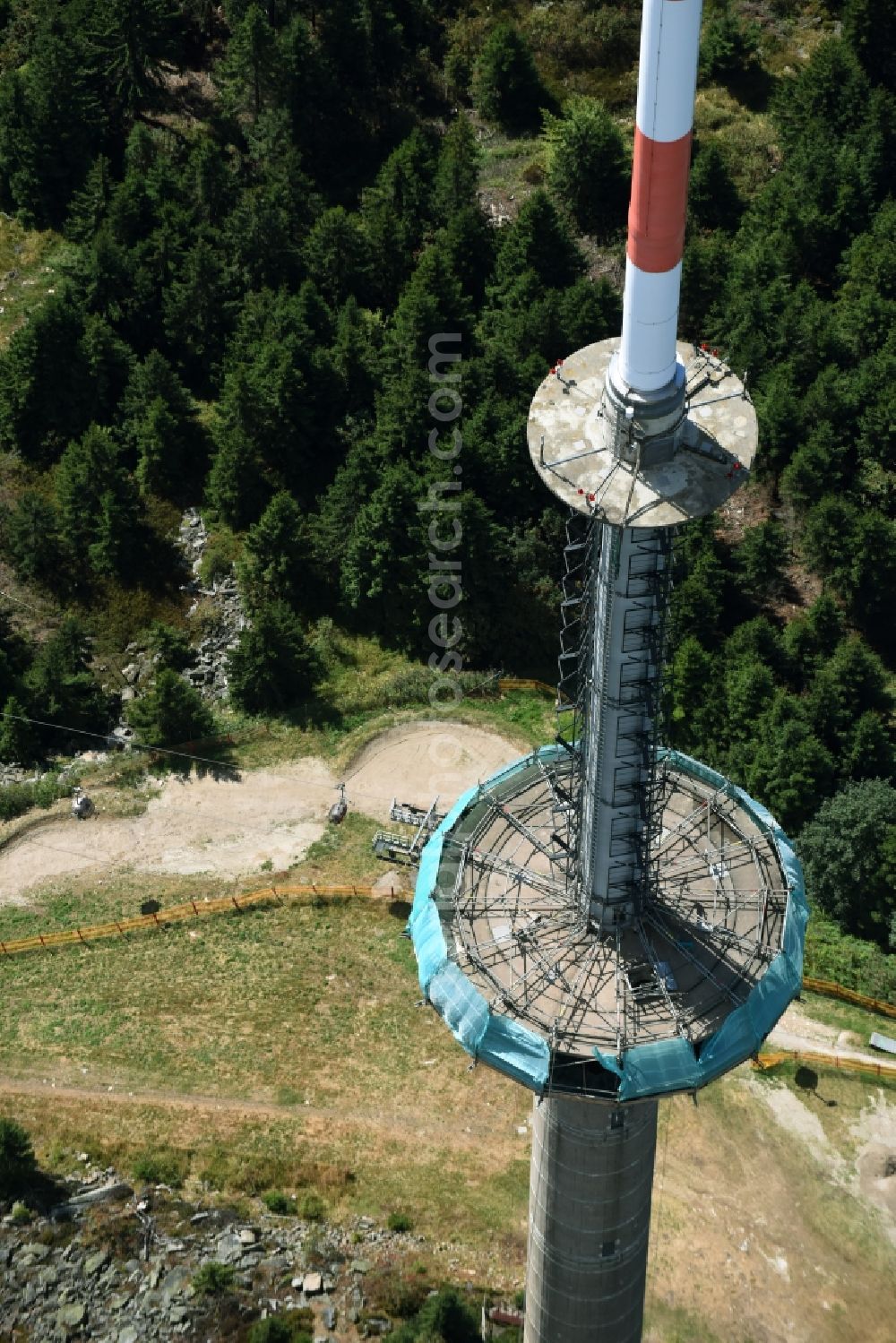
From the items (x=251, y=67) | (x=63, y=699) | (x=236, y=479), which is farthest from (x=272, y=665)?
(x=251, y=67)

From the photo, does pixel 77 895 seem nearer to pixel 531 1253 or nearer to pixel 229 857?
pixel 229 857

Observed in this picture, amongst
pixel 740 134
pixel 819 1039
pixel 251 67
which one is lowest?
pixel 819 1039

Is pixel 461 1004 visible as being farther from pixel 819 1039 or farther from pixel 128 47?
pixel 128 47

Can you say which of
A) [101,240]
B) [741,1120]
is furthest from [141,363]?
[741,1120]

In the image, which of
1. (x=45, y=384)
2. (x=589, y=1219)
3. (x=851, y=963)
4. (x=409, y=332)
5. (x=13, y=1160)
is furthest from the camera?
(x=45, y=384)

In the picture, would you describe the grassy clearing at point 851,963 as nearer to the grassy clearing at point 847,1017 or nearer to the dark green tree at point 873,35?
the grassy clearing at point 847,1017

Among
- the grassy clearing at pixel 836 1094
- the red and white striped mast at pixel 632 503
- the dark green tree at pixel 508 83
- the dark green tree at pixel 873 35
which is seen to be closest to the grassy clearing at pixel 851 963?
the grassy clearing at pixel 836 1094
